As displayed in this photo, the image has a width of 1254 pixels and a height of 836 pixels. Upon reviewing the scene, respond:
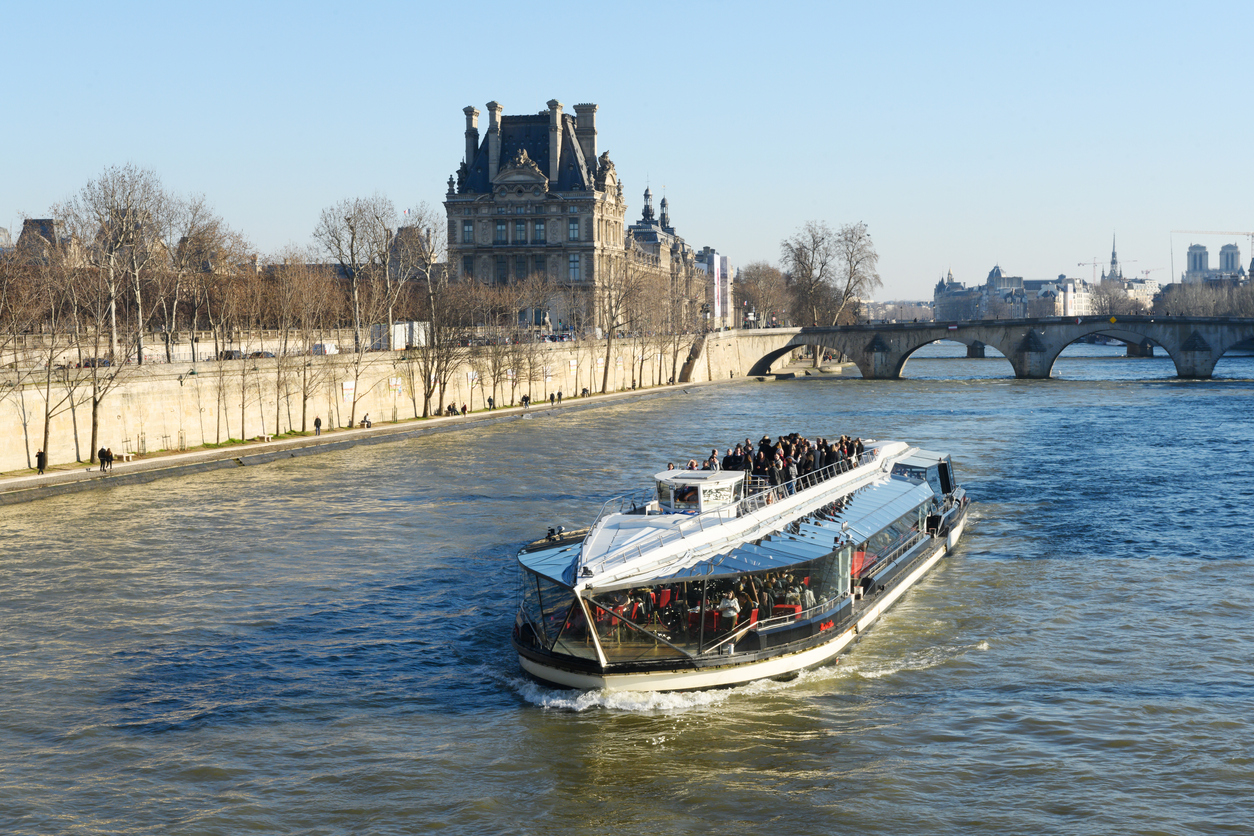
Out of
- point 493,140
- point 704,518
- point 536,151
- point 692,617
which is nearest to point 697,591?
point 692,617

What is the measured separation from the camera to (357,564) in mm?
32750

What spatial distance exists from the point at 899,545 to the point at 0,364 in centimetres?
3909

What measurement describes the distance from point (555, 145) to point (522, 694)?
358 feet

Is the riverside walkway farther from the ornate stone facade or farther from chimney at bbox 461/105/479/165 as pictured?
chimney at bbox 461/105/479/165

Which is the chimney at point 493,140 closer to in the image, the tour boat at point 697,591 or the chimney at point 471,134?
the chimney at point 471,134

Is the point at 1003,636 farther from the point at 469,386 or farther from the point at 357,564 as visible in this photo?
the point at 469,386

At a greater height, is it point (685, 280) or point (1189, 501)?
point (685, 280)

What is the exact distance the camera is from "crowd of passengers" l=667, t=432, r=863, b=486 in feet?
99.5

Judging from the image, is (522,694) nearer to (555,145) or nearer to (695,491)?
(695,491)

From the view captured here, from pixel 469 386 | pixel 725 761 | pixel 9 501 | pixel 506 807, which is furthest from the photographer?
pixel 469 386

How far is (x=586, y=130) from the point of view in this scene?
130 metres

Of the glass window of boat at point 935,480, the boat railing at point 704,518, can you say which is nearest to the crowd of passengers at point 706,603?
the boat railing at point 704,518

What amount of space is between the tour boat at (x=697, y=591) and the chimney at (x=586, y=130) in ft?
348

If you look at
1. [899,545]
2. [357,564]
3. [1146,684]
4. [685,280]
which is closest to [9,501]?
[357,564]
